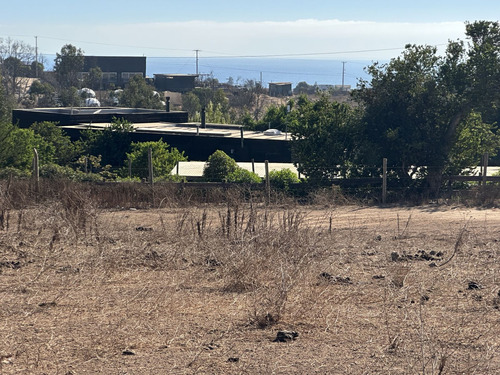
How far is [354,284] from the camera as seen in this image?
30.9 feet

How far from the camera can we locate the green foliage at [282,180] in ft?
65.0

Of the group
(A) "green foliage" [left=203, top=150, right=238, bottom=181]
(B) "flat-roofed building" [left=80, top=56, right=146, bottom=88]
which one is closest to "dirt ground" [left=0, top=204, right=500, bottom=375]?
(A) "green foliage" [left=203, top=150, right=238, bottom=181]

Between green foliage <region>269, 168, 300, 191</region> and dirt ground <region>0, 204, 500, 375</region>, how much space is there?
6532 millimetres

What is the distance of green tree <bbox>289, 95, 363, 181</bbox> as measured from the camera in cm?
2100

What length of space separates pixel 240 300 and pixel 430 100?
14.3m

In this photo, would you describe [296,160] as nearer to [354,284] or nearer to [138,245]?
[138,245]

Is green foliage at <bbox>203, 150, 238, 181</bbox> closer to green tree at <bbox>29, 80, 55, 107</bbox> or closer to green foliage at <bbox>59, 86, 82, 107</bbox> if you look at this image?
green foliage at <bbox>59, 86, 82, 107</bbox>

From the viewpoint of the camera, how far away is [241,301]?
8.71 metres

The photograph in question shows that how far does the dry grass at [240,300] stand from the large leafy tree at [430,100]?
292 inches

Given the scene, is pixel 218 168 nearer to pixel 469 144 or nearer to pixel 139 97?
pixel 469 144

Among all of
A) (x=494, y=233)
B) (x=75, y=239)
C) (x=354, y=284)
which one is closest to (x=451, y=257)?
(x=354, y=284)

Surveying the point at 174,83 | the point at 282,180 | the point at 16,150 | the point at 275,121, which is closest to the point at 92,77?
the point at 174,83

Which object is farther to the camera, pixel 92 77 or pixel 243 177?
pixel 92 77

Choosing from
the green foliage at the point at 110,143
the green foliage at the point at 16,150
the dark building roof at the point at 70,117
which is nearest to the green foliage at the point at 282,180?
the green foliage at the point at 16,150
